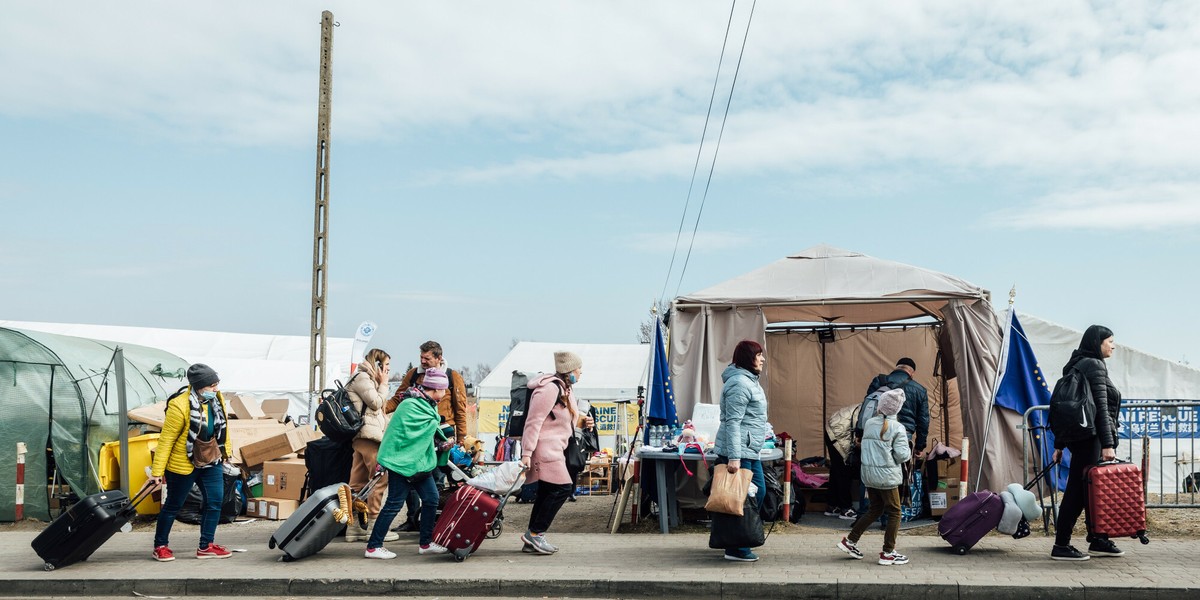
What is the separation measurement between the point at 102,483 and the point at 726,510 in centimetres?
725

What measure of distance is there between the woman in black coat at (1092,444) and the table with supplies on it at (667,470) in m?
2.56

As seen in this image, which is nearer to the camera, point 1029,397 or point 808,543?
point 808,543

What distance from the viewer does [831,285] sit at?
10.4 meters

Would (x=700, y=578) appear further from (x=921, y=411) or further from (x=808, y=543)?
(x=921, y=411)

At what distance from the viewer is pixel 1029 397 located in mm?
9844

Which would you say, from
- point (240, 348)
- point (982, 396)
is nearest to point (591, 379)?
point (982, 396)

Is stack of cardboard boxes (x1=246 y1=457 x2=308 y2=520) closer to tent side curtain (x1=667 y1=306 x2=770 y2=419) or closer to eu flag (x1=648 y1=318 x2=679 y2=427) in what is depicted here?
eu flag (x1=648 y1=318 x2=679 y2=427)

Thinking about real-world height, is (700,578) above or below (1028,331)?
below

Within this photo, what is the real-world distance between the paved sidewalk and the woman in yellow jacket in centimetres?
47

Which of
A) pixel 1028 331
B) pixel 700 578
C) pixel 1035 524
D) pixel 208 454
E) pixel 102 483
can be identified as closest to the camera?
pixel 700 578

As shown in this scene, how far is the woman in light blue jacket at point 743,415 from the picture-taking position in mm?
7301

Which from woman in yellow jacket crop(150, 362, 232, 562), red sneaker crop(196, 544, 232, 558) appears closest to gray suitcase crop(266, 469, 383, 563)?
red sneaker crop(196, 544, 232, 558)

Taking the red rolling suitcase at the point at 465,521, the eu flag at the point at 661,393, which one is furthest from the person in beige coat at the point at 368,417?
the eu flag at the point at 661,393

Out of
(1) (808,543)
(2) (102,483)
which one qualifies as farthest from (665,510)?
(2) (102,483)
